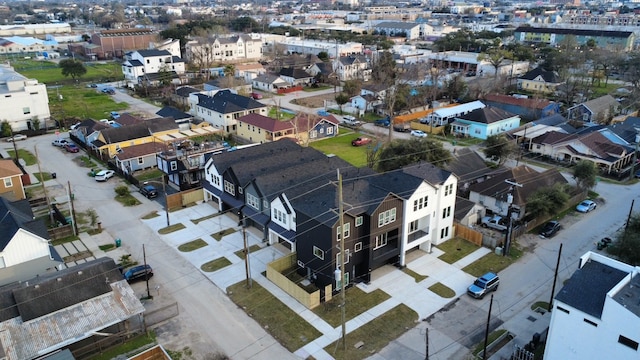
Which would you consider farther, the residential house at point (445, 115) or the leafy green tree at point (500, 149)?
the residential house at point (445, 115)

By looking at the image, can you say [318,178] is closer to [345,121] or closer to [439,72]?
[345,121]

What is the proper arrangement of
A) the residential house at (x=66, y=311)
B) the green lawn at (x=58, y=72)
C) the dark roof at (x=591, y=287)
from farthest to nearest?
the green lawn at (x=58, y=72), the residential house at (x=66, y=311), the dark roof at (x=591, y=287)

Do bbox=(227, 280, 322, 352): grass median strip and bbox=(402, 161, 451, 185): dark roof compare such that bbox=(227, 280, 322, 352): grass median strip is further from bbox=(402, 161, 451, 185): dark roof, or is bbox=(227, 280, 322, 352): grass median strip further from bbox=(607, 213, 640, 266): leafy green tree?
bbox=(607, 213, 640, 266): leafy green tree

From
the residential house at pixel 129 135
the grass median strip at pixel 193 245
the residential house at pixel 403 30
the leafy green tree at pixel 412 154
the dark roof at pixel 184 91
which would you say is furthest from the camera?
the residential house at pixel 403 30

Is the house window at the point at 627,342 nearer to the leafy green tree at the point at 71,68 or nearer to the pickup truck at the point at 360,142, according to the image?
the pickup truck at the point at 360,142

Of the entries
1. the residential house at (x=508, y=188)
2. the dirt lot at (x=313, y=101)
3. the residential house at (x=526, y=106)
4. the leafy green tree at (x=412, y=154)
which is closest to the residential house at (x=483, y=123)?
the residential house at (x=526, y=106)

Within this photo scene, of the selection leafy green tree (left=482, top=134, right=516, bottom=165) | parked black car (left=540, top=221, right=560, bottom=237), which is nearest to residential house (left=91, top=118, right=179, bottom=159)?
leafy green tree (left=482, top=134, right=516, bottom=165)

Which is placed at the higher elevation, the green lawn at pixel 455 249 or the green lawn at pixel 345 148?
the green lawn at pixel 345 148
